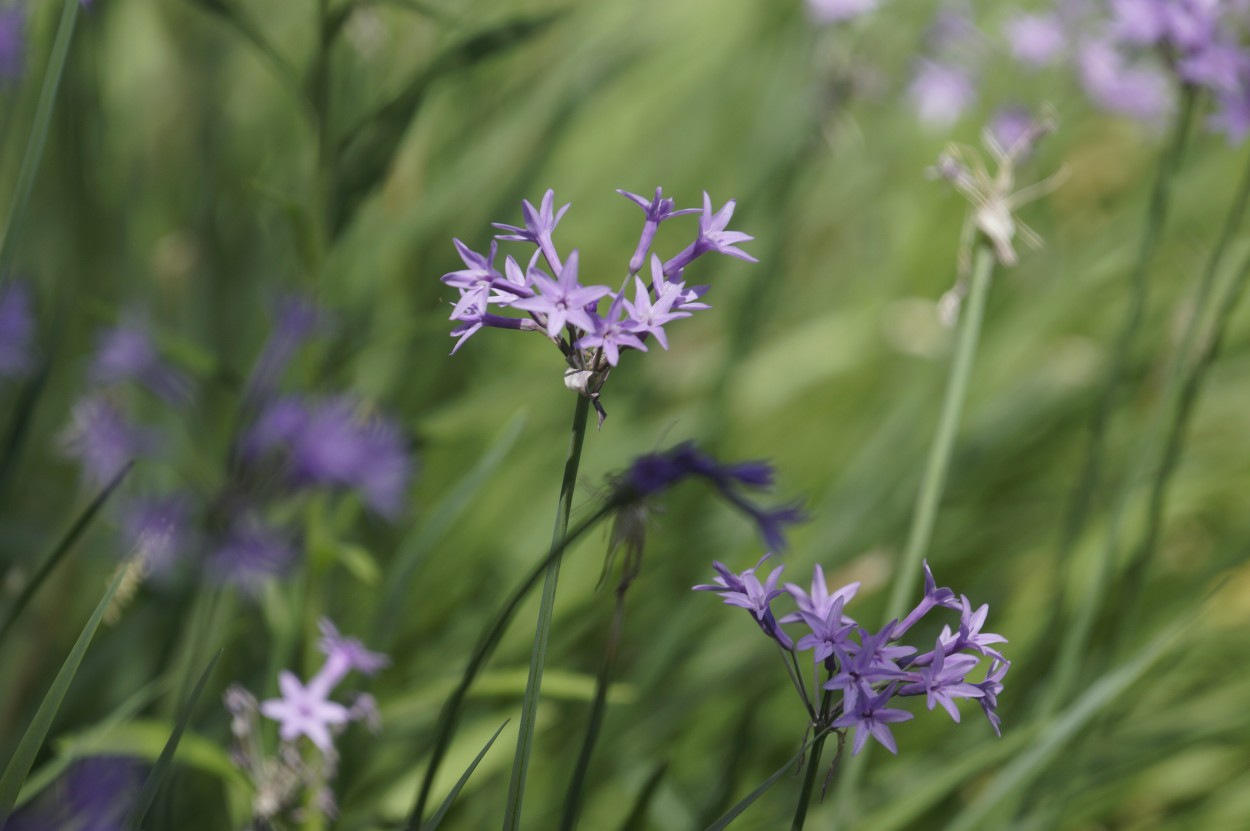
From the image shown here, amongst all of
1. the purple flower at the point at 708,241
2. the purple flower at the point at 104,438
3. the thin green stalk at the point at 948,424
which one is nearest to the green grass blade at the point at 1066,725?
the thin green stalk at the point at 948,424

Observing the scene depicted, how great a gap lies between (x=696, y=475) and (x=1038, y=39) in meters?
2.00

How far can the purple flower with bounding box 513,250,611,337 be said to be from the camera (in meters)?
0.77

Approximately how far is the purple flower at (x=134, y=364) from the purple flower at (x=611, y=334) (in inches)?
47.7

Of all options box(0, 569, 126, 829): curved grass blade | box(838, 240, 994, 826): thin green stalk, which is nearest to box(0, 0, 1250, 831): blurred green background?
box(838, 240, 994, 826): thin green stalk

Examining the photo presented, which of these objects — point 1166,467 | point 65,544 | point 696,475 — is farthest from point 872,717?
point 1166,467

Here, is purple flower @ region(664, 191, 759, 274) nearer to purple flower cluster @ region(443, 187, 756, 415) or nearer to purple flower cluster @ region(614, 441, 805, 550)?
purple flower cluster @ region(443, 187, 756, 415)

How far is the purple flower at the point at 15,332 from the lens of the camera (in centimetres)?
170

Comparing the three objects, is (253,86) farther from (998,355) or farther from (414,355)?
(998,355)

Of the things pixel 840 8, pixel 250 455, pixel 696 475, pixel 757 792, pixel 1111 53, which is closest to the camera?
pixel 757 792

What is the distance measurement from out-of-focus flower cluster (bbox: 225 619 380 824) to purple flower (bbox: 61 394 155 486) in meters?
0.63

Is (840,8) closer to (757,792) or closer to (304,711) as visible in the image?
(304,711)

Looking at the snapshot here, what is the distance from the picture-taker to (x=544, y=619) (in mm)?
836

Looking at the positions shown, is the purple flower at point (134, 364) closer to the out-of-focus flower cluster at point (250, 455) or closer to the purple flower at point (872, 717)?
the out-of-focus flower cluster at point (250, 455)

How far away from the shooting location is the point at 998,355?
8.26ft
